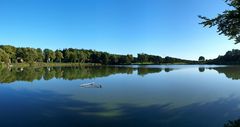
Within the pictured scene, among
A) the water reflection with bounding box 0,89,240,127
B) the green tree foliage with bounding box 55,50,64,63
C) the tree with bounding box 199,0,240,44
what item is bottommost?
the water reflection with bounding box 0,89,240,127

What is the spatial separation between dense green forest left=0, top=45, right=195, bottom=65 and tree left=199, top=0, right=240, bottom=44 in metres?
88.1

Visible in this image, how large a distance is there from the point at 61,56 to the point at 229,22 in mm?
126214

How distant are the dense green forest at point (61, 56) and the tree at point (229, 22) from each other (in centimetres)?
8815

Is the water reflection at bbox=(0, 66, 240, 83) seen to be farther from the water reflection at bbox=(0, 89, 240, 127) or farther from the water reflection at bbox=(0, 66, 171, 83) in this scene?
the water reflection at bbox=(0, 89, 240, 127)

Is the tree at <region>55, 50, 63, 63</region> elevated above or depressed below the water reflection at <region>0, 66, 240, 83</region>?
above

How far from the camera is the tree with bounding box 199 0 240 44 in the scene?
533 inches

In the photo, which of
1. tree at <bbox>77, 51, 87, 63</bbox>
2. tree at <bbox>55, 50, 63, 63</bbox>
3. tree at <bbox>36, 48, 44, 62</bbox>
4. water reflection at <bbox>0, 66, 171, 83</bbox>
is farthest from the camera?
tree at <bbox>77, 51, 87, 63</bbox>

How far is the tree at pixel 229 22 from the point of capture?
13.5 meters

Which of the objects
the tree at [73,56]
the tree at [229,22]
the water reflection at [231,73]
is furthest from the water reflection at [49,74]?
the tree at [73,56]

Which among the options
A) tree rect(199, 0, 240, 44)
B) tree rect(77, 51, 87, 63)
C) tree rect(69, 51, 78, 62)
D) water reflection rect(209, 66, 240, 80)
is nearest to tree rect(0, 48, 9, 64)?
tree rect(69, 51, 78, 62)

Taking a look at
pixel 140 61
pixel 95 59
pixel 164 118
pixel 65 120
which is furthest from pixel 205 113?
pixel 140 61

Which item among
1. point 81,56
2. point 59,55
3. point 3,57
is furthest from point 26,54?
point 81,56

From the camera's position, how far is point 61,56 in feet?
444

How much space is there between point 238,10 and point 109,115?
8656 mm
